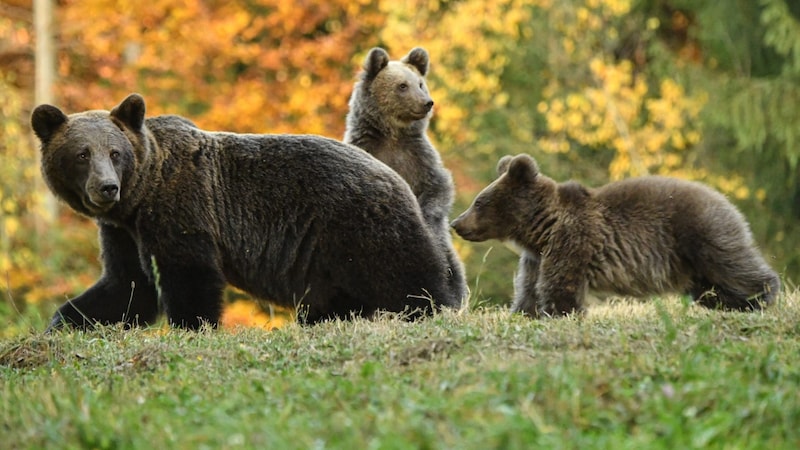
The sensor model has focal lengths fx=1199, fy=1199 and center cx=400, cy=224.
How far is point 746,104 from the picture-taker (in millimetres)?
17406

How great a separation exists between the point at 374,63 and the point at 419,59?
0.53m

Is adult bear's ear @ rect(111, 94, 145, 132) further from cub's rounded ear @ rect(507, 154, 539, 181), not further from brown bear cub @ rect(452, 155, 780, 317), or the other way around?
brown bear cub @ rect(452, 155, 780, 317)

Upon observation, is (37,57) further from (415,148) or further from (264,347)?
(264,347)

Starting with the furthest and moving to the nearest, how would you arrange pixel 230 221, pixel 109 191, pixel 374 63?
1. pixel 374 63
2. pixel 230 221
3. pixel 109 191

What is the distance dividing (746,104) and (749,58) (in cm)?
180

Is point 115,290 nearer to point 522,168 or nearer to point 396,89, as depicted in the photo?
point 522,168

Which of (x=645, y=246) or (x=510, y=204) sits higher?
(x=510, y=204)

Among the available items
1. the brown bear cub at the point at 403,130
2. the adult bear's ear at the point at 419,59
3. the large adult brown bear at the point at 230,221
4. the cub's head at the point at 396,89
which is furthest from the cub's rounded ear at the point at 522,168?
the adult bear's ear at the point at 419,59

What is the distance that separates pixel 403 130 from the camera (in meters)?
9.72

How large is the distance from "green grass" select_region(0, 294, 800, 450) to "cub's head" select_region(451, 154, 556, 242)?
159cm

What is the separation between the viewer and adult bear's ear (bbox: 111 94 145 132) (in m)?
7.92

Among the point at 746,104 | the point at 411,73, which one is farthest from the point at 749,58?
the point at 411,73

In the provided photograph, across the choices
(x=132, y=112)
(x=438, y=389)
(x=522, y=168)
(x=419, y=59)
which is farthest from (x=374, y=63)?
(x=438, y=389)

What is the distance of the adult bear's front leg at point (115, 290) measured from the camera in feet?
26.5
